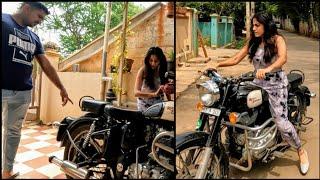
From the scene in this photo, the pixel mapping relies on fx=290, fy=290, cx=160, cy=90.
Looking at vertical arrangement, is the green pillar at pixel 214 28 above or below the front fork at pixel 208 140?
above

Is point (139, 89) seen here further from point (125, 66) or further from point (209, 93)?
point (209, 93)

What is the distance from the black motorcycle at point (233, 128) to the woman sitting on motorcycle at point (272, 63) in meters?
0.03

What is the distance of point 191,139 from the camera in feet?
3.39

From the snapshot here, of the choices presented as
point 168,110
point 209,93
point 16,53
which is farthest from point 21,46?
point 209,93

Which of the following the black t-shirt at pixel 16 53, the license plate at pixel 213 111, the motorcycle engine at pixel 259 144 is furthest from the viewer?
the motorcycle engine at pixel 259 144

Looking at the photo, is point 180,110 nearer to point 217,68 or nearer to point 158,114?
point 158,114

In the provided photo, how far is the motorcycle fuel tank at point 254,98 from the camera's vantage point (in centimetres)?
115

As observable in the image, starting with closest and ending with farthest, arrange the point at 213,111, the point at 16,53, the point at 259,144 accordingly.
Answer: the point at 16,53, the point at 213,111, the point at 259,144

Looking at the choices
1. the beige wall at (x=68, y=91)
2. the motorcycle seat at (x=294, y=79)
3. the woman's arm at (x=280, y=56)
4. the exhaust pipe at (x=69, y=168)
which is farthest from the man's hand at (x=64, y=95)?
the motorcycle seat at (x=294, y=79)

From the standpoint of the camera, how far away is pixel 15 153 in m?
1.06

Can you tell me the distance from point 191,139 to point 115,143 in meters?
0.38

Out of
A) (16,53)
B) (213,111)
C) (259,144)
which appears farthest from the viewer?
(259,144)

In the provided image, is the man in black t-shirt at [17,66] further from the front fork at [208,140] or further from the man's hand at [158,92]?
the front fork at [208,140]

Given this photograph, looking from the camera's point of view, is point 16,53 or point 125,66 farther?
point 125,66
